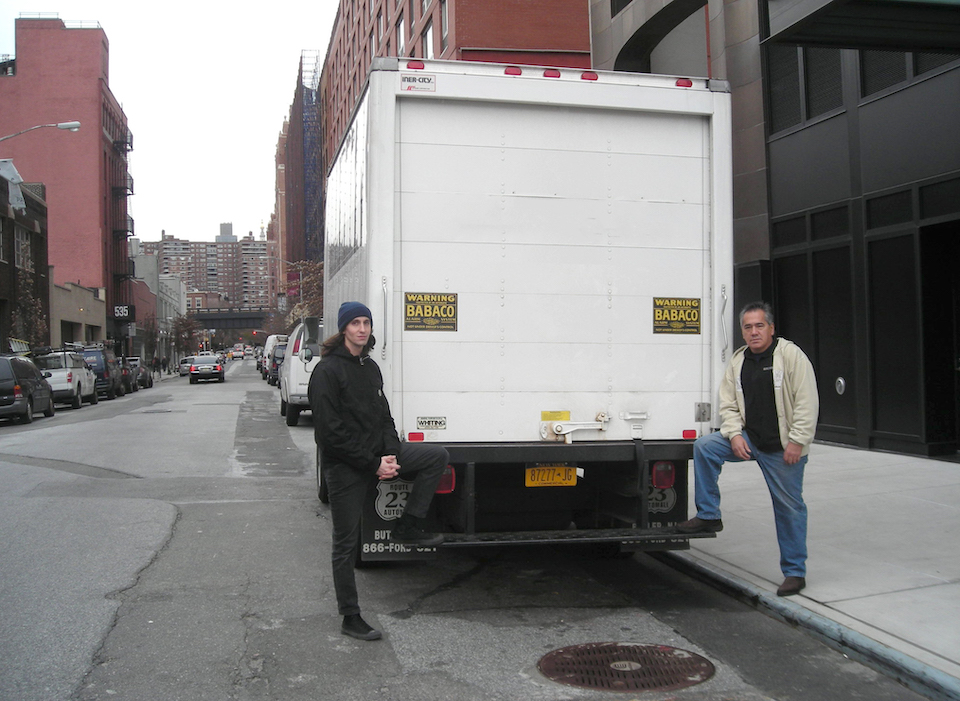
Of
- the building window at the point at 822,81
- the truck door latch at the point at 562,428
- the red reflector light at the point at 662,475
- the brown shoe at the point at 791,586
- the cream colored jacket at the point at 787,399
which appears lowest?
the brown shoe at the point at 791,586

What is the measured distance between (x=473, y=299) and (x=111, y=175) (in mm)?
69867

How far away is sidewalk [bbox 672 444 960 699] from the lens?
468 centimetres

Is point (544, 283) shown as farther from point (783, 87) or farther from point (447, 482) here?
point (783, 87)

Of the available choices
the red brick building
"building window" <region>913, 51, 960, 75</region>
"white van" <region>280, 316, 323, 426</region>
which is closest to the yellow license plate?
"building window" <region>913, 51, 960, 75</region>

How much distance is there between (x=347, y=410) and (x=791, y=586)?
316cm

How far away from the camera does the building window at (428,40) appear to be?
35906 millimetres

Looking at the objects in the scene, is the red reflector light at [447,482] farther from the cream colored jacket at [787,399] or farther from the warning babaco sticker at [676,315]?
the cream colored jacket at [787,399]

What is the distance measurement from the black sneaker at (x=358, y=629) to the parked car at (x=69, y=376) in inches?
1009

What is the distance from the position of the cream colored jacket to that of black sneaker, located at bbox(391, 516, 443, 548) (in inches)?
80.3

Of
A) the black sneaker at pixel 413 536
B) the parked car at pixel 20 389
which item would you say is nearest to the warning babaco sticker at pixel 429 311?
the black sneaker at pixel 413 536

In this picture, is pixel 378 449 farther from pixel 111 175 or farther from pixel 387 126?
pixel 111 175

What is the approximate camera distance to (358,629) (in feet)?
16.4

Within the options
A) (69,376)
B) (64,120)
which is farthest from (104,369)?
(64,120)

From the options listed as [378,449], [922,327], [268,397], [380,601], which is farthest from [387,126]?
[268,397]
